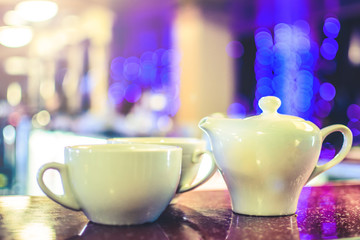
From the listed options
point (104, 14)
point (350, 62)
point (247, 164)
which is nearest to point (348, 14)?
point (350, 62)

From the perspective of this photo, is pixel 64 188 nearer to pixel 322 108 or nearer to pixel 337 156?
pixel 337 156

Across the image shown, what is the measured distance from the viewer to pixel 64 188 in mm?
635

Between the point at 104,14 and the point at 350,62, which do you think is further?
the point at 104,14

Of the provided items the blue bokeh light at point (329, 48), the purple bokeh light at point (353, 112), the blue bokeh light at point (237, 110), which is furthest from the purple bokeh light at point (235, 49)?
the purple bokeh light at point (353, 112)

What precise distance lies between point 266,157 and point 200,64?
563 cm

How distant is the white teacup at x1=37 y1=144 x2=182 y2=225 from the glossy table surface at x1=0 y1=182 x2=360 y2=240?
20mm

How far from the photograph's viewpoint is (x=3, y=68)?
14.0 metres

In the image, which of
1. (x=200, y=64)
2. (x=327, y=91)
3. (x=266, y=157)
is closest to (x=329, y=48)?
(x=327, y=91)

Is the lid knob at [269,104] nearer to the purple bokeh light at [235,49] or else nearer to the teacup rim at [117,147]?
the teacup rim at [117,147]

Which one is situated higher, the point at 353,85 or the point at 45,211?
the point at 353,85

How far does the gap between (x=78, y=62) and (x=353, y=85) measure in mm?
6336

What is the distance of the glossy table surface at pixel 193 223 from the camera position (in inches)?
22.5

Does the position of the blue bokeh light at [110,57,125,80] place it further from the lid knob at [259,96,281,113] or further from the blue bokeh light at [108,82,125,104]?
the lid knob at [259,96,281,113]

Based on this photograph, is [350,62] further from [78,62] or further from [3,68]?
[3,68]
